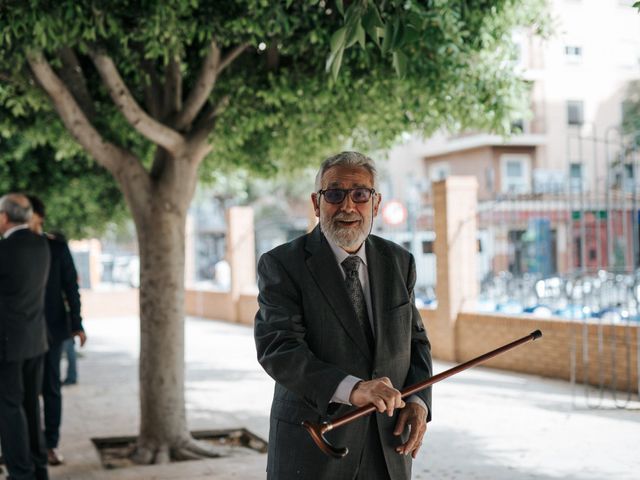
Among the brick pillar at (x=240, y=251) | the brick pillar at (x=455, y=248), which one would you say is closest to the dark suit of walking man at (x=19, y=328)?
the brick pillar at (x=455, y=248)

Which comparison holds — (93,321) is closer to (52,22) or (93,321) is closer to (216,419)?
(216,419)

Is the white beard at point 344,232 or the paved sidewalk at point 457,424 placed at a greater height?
the white beard at point 344,232

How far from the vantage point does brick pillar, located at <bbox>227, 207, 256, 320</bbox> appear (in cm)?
2284

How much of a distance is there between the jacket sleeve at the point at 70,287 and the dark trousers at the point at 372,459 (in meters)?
4.70

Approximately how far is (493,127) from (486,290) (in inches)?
456

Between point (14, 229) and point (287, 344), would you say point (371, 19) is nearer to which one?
point (287, 344)

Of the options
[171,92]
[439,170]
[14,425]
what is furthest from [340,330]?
[439,170]

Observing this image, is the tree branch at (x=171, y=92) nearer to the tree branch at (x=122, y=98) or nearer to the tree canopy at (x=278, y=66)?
the tree canopy at (x=278, y=66)

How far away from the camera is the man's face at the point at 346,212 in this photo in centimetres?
320

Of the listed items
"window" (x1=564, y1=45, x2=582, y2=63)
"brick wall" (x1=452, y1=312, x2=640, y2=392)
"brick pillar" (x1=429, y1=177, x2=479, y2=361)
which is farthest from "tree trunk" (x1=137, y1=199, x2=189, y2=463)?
"window" (x1=564, y1=45, x2=582, y2=63)

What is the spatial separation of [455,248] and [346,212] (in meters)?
10.6

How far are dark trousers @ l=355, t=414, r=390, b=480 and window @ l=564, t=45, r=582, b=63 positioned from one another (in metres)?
36.9

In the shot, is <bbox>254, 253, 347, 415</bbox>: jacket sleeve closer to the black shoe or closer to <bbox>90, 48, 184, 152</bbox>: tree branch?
<bbox>90, 48, 184, 152</bbox>: tree branch

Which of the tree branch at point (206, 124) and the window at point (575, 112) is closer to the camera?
the tree branch at point (206, 124)
